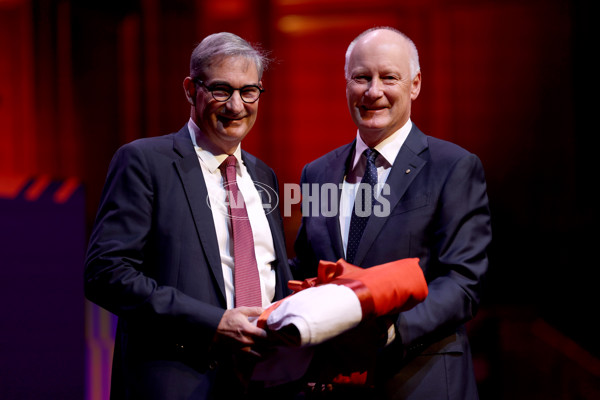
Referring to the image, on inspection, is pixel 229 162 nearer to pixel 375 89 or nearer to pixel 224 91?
pixel 224 91

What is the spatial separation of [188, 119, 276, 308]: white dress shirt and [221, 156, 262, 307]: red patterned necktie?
A: 0.08 ft

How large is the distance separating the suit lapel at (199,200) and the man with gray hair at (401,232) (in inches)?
14.8

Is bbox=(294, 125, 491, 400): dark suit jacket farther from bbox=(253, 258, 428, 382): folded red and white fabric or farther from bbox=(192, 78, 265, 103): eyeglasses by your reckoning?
bbox=(192, 78, 265, 103): eyeglasses

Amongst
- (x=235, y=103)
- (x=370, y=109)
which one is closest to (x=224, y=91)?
(x=235, y=103)

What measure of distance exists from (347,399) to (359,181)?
693 millimetres

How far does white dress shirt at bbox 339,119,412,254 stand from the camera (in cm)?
194

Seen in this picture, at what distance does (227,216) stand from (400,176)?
550 millimetres

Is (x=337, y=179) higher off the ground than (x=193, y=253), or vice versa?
(x=337, y=179)

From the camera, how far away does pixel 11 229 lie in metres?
2.69

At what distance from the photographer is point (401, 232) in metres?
Result: 1.81

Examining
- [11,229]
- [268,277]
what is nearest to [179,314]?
[268,277]

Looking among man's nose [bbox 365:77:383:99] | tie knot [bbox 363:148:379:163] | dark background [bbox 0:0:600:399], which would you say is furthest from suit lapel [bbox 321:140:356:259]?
dark background [bbox 0:0:600:399]

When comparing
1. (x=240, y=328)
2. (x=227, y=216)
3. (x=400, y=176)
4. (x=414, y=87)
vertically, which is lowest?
(x=240, y=328)

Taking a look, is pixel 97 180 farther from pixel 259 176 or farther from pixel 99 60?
pixel 259 176
